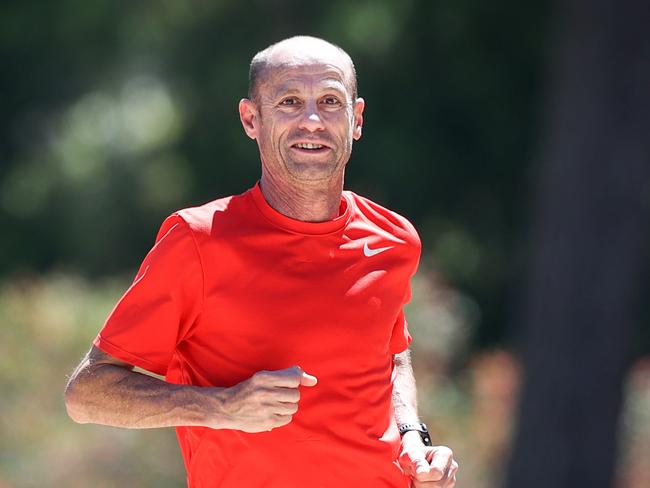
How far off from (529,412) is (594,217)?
116 centimetres

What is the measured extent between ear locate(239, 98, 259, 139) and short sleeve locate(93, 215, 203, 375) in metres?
0.32

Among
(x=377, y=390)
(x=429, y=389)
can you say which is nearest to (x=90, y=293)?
(x=429, y=389)

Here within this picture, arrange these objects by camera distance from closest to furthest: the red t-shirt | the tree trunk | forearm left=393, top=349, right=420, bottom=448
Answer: the red t-shirt
forearm left=393, top=349, right=420, bottom=448
the tree trunk

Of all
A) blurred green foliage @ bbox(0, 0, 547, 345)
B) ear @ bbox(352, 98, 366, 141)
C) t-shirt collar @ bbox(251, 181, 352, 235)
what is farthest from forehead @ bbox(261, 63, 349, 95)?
blurred green foliage @ bbox(0, 0, 547, 345)

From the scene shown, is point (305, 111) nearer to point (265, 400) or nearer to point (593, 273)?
point (265, 400)

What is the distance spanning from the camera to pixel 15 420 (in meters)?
6.88

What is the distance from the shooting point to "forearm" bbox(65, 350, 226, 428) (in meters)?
2.51

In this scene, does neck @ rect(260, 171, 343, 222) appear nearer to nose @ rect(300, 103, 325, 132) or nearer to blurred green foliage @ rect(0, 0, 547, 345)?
nose @ rect(300, 103, 325, 132)

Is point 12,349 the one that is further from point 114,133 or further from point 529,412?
point 114,133

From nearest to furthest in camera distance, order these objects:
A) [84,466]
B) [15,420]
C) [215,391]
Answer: [215,391] < [84,466] < [15,420]

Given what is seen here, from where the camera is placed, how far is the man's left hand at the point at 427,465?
2693 mm

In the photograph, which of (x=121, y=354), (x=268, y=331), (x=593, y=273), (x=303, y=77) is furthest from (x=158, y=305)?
(x=593, y=273)

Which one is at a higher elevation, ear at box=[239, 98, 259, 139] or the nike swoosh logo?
ear at box=[239, 98, 259, 139]

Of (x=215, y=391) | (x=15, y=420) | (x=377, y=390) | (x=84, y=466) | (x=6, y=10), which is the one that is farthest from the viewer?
(x=6, y=10)
